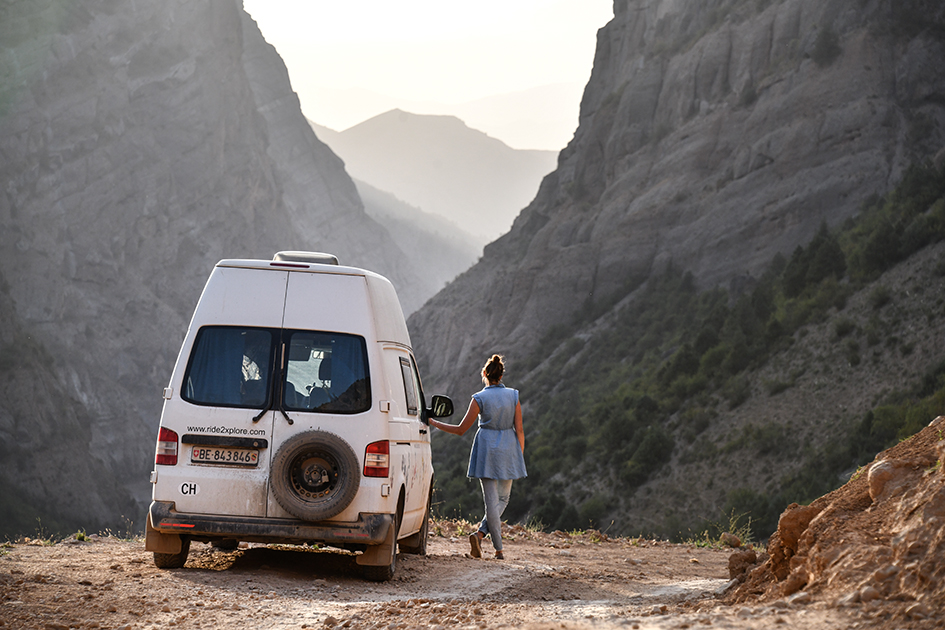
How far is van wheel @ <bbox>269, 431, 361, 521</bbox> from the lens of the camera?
22.2ft

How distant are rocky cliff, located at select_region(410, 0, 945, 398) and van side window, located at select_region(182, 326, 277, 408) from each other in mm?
39106

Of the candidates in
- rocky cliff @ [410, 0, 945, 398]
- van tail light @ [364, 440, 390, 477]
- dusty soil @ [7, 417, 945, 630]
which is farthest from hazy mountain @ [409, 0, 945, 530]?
van tail light @ [364, 440, 390, 477]

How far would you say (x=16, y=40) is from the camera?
3268 inches

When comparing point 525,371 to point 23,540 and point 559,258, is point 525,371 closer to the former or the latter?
point 559,258

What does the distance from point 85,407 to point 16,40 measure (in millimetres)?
34362

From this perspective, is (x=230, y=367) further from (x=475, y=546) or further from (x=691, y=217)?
(x=691, y=217)

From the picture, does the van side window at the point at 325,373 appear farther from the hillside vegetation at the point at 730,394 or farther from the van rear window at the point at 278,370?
the hillside vegetation at the point at 730,394

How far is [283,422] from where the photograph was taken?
6891 millimetres

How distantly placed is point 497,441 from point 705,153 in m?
44.9

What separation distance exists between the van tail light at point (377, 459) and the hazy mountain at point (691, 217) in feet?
71.8

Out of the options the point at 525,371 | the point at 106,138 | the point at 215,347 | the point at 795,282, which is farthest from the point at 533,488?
the point at 106,138

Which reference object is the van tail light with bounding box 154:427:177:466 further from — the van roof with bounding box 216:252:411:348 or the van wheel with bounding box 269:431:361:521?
the van roof with bounding box 216:252:411:348


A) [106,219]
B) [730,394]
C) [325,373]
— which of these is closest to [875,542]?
[325,373]

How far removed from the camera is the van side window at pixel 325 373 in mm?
7004
